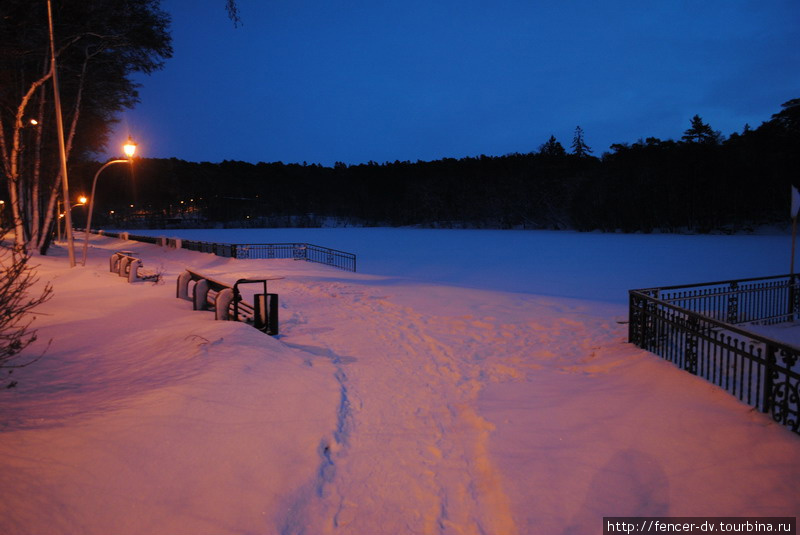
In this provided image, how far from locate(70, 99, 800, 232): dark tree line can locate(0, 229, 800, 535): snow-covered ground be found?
47.0 m

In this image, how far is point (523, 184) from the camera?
308 feet

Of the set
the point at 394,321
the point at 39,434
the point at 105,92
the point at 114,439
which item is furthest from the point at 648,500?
the point at 105,92

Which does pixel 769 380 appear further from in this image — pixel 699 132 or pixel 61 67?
pixel 699 132

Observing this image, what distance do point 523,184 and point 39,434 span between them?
9624 cm

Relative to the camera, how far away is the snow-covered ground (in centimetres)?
348

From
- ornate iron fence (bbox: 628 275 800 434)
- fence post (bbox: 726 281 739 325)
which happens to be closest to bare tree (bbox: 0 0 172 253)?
ornate iron fence (bbox: 628 275 800 434)

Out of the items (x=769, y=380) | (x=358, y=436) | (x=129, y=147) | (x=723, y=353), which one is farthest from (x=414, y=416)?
(x=129, y=147)

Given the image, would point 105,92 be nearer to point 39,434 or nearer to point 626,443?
point 39,434

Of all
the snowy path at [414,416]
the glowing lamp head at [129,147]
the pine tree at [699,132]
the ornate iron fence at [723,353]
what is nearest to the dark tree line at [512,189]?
the pine tree at [699,132]

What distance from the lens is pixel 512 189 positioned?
9450cm

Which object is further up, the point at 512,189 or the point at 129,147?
the point at 512,189

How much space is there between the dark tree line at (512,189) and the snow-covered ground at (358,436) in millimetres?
46972

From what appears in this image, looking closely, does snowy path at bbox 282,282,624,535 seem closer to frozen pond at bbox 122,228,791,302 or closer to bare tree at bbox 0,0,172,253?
frozen pond at bbox 122,228,791,302

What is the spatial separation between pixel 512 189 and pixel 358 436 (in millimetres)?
94344
